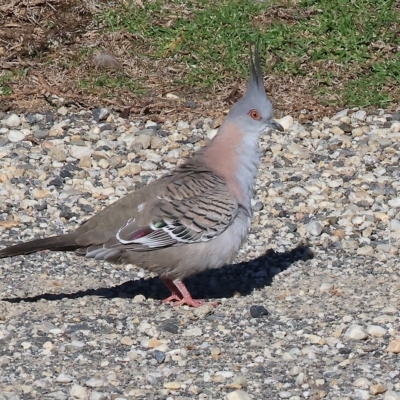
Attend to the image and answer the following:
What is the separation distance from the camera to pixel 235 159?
21.7 feet

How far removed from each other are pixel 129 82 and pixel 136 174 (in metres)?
1.73

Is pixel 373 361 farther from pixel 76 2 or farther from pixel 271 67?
pixel 76 2

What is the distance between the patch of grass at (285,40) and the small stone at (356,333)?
13.2ft

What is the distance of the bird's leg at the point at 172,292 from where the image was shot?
658cm

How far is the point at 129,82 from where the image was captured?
9828 millimetres

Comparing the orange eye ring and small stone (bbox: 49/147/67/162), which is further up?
the orange eye ring

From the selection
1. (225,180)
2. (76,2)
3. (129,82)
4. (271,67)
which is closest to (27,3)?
(76,2)

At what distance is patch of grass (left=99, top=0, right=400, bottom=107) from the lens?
9852 millimetres

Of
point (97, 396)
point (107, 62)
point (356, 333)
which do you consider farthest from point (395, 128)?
point (97, 396)

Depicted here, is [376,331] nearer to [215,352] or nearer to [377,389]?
[377,389]

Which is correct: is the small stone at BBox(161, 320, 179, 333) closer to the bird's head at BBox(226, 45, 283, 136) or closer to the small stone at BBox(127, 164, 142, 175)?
the bird's head at BBox(226, 45, 283, 136)

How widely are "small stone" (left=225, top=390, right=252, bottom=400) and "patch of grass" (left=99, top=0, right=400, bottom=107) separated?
4.85 m

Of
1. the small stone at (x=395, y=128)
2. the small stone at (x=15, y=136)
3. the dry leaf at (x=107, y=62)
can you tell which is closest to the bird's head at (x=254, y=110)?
the small stone at (x=395, y=128)

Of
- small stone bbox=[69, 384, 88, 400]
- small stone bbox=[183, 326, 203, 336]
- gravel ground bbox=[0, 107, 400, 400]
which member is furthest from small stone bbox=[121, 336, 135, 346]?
small stone bbox=[69, 384, 88, 400]
